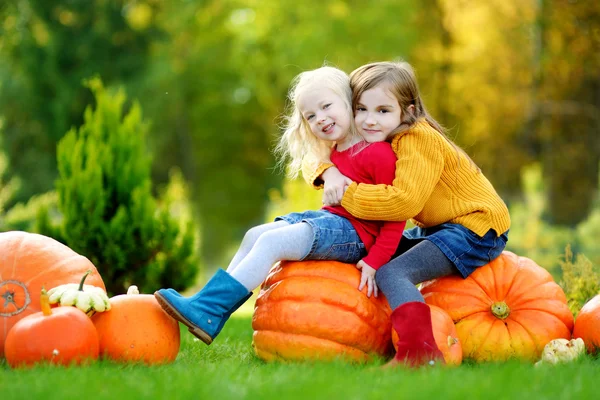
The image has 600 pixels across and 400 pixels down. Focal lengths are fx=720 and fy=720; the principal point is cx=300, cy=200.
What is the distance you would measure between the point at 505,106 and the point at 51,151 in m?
16.0

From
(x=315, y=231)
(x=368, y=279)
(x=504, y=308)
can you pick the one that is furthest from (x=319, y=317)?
(x=504, y=308)

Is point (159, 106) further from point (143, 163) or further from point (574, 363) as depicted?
point (574, 363)

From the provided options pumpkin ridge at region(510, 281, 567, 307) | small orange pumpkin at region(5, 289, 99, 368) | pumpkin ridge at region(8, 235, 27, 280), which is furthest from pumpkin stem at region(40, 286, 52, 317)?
pumpkin ridge at region(510, 281, 567, 307)

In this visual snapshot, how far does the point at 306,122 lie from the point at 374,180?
597 millimetres

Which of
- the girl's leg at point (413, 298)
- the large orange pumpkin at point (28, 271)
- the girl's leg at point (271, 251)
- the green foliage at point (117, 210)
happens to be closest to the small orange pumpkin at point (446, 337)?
the girl's leg at point (413, 298)

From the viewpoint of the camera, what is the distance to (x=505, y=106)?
1803 cm

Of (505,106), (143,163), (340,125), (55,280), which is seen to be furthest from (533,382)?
(505,106)

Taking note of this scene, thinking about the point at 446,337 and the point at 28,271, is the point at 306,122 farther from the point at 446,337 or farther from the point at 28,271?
the point at 28,271

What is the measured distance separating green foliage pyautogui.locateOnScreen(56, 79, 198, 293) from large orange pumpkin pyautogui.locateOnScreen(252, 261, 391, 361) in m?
2.81

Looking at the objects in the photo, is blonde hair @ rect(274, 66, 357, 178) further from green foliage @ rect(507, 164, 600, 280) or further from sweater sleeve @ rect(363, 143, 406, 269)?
green foliage @ rect(507, 164, 600, 280)

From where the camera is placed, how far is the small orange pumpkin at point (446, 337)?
12.0ft

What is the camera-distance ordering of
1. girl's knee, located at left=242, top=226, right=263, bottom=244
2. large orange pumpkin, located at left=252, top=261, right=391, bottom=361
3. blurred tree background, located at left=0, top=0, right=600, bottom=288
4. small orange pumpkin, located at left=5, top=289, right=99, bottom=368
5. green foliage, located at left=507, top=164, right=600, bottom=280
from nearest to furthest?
small orange pumpkin, located at left=5, top=289, right=99, bottom=368 < large orange pumpkin, located at left=252, top=261, right=391, bottom=361 < girl's knee, located at left=242, top=226, right=263, bottom=244 < green foliage, located at left=507, top=164, right=600, bottom=280 < blurred tree background, located at left=0, top=0, right=600, bottom=288

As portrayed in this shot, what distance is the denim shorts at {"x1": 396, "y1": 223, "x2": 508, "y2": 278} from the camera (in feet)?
13.1

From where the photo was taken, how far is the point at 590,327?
155 inches
